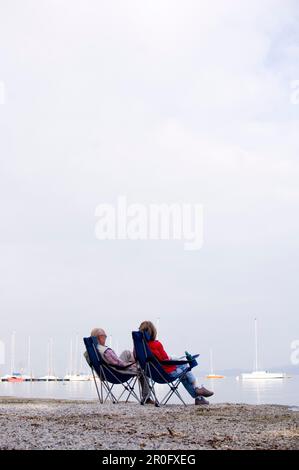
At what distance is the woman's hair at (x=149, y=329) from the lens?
1102cm

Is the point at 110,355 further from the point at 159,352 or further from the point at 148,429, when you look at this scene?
the point at 148,429

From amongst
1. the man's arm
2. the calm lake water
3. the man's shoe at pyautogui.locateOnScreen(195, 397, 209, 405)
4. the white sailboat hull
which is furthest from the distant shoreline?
the white sailboat hull

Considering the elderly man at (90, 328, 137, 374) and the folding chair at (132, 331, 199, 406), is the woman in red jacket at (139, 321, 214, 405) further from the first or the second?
the elderly man at (90, 328, 137, 374)

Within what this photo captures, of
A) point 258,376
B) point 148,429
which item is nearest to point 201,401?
point 148,429

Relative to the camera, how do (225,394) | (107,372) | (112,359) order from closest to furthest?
(112,359) < (107,372) < (225,394)

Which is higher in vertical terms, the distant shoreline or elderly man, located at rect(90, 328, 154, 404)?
elderly man, located at rect(90, 328, 154, 404)

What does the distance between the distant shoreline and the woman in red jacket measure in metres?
1.41

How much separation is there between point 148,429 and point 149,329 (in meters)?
4.43

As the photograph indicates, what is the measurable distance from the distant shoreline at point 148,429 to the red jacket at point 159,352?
1391 millimetres

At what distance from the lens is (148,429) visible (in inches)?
262

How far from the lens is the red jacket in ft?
35.5

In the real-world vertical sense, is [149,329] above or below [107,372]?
above
